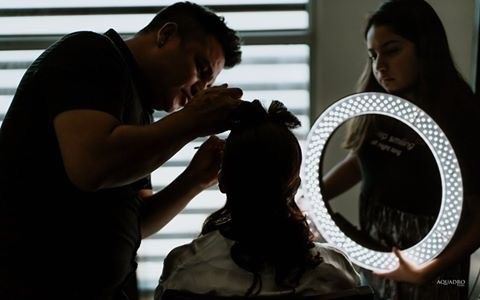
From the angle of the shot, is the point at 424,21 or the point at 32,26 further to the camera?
the point at 32,26

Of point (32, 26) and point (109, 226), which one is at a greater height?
point (32, 26)

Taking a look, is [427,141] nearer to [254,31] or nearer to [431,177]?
[431,177]

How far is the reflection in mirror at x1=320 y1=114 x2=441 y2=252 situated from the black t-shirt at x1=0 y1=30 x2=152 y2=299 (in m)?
0.50

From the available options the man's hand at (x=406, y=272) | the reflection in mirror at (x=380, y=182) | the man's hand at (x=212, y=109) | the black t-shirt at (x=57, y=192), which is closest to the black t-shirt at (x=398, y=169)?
the reflection in mirror at (x=380, y=182)

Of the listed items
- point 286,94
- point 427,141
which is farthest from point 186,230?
point 427,141

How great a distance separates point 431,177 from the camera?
1.22 m

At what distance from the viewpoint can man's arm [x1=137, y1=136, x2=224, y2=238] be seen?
1203 mm

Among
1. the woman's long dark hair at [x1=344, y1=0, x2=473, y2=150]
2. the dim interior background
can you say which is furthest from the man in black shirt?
the dim interior background

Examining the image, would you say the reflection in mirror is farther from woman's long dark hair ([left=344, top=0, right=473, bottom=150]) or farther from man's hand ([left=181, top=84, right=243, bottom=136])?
man's hand ([left=181, top=84, right=243, bottom=136])

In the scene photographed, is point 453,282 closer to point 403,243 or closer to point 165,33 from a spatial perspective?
point 403,243

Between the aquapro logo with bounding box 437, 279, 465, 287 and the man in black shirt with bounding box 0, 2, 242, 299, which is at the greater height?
the man in black shirt with bounding box 0, 2, 242, 299

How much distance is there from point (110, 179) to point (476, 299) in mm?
874

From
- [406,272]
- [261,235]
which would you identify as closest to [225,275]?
[261,235]

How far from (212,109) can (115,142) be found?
167 mm
